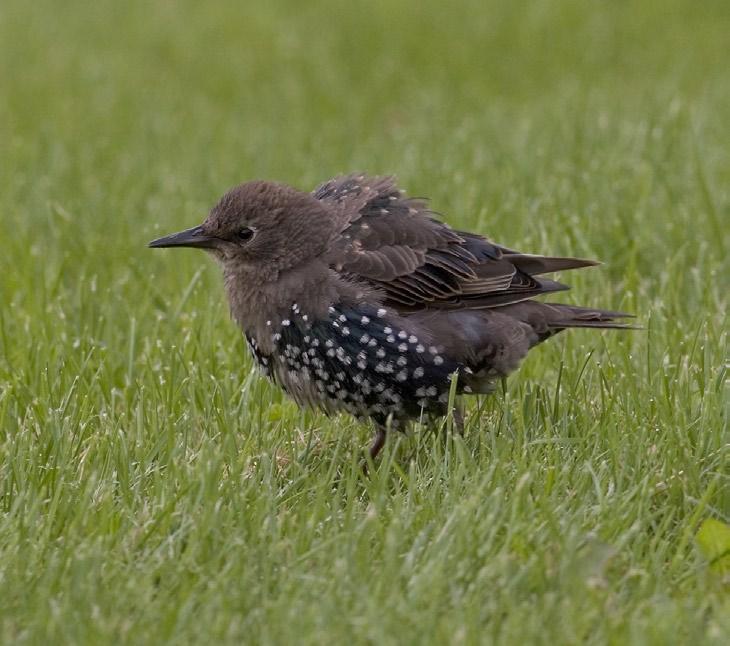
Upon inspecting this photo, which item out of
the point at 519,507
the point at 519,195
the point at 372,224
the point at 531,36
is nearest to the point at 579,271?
the point at 519,195

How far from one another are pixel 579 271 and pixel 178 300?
2058 millimetres

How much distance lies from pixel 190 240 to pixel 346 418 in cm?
104

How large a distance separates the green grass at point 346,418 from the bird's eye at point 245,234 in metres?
0.62

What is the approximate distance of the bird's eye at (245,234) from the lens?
5.59 metres

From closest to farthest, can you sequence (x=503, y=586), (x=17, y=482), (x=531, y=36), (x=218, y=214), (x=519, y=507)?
(x=503, y=586)
(x=519, y=507)
(x=17, y=482)
(x=218, y=214)
(x=531, y=36)

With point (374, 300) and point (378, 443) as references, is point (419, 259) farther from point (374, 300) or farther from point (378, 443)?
point (378, 443)

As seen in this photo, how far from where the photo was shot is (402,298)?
5.45m

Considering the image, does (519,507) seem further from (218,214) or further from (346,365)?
(218,214)

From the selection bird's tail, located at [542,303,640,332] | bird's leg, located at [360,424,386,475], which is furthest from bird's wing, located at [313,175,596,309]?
bird's leg, located at [360,424,386,475]

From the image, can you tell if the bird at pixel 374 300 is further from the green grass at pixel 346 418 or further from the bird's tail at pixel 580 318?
the green grass at pixel 346 418

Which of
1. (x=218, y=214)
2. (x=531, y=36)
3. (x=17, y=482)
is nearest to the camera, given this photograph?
(x=17, y=482)

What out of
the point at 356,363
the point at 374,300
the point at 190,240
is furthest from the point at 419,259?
the point at 190,240

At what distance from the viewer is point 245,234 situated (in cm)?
560

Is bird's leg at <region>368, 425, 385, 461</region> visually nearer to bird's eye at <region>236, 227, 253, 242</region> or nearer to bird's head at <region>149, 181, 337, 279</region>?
bird's head at <region>149, 181, 337, 279</region>
